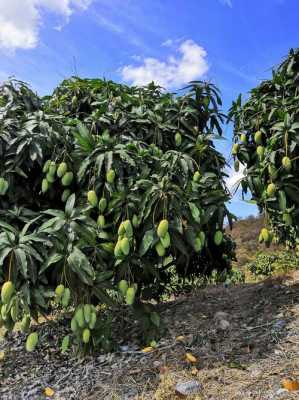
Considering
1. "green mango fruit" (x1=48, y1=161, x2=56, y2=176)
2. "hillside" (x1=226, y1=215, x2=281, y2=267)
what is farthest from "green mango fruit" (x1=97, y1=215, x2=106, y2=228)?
"hillside" (x1=226, y1=215, x2=281, y2=267)

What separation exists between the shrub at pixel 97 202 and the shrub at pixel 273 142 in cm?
24

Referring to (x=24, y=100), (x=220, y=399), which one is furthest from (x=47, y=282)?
(x=24, y=100)

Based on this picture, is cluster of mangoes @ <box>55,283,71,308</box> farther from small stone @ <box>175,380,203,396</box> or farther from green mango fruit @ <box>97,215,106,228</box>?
small stone @ <box>175,380,203,396</box>

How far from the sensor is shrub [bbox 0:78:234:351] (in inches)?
97.7

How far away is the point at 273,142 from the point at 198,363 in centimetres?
141

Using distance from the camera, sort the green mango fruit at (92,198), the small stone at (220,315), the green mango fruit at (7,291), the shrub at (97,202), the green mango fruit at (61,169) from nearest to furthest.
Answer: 1. the green mango fruit at (7,291)
2. the shrub at (97,202)
3. the green mango fruit at (92,198)
4. the green mango fruit at (61,169)
5. the small stone at (220,315)

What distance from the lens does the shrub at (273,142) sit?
2818 millimetres

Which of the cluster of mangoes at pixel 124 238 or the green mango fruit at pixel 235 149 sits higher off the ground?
the green mango fruit at pixel 235 149

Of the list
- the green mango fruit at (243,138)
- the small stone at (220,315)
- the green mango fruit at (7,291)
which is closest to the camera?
the green mango fruit at (7,291)

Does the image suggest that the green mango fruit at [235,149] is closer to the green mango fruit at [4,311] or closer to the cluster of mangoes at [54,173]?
the cluster of mangoes at [54,173]

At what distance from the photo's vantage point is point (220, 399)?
7.29 ft

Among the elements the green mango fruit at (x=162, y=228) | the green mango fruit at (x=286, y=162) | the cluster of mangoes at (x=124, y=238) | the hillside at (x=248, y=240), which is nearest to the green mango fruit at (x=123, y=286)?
the cluster of mangoes at (x=124, y=238)

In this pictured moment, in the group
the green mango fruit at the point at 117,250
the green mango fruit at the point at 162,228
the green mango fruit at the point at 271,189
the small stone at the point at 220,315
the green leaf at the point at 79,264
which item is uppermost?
the green mango fruit at the point at 271,189

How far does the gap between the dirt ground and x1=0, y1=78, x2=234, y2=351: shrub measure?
0.22 metres
